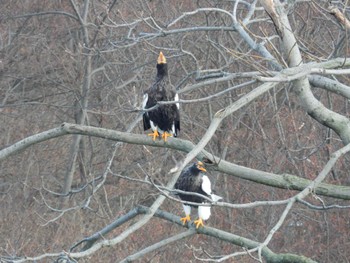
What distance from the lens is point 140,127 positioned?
50.3ft

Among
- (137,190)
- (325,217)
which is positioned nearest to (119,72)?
(137,190)

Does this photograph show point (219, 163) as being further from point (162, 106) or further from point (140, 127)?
point (140, 127)

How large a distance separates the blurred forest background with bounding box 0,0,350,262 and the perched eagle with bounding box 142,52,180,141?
5.46ft

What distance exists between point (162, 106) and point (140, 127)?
236 inches

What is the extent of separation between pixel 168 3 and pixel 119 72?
57.9 inches

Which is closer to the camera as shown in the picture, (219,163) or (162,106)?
(219,163)

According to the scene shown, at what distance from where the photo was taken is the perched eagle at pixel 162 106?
917cm

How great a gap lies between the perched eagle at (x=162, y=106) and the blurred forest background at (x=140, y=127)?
1.67m

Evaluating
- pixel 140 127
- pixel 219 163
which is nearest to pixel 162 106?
pixel 219 163

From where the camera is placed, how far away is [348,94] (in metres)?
7.12

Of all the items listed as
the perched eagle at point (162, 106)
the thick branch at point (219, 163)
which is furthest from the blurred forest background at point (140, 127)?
the thick branch at point (219, 163)

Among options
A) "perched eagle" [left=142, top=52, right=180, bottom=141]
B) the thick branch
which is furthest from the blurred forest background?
the thick branch

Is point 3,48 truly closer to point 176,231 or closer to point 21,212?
point 21,212

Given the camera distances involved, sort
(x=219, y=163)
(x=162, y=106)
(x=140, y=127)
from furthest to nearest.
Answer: (x=140, y=127)
(x=162, y=106)
(x=219, y=163)
